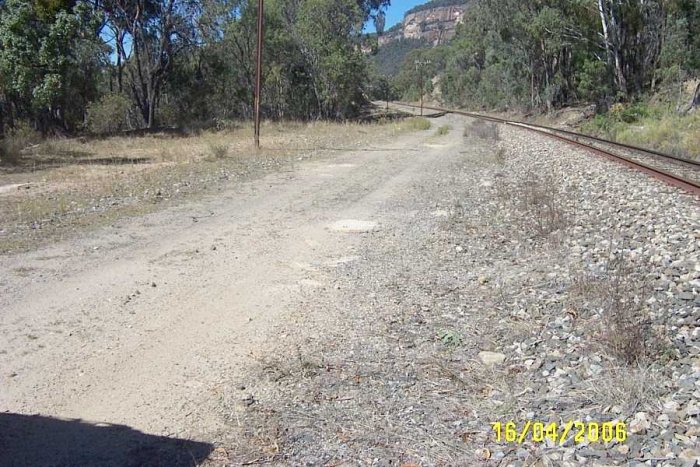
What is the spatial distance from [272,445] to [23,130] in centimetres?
2885

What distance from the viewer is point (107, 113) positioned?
35.6m

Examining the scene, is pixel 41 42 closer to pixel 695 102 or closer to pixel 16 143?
pixel 16 143

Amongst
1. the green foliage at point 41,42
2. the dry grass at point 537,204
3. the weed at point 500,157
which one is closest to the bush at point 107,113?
the green foliage at point 41,42

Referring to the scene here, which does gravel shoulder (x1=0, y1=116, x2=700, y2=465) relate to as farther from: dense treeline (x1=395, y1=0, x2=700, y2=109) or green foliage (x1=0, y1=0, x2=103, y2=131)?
dense treeline (x1=395, y1=0, x2=700, y2=109)

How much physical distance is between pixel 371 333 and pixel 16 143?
904 inches

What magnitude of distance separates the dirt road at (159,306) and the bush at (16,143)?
542 inches

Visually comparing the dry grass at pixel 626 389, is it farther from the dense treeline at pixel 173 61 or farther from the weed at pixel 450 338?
the dense treeline at pixel 173 61

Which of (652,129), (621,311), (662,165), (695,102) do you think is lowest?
(621,311)

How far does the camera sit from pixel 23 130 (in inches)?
1071

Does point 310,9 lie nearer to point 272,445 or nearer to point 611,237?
point 611,237

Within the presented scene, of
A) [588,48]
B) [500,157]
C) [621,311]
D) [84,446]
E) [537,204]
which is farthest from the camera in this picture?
[588,48]

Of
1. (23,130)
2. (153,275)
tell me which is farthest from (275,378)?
(23,130)

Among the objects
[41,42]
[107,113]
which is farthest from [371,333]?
[107,113]

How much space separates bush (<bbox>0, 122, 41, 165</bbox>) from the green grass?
2159cm
